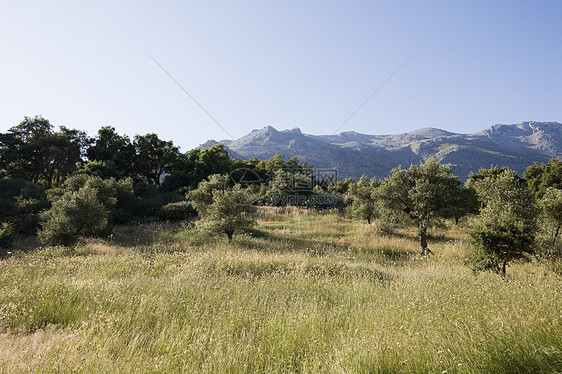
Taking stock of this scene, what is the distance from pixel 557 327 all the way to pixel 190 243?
15356 millimetres

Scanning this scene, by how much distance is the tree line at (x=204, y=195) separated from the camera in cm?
1214

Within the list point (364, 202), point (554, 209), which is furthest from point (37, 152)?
point (554, 209)

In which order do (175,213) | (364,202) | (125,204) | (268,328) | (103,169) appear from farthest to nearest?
(103,169)
(175,213)
(125,204)
(364,202)
(268,328)

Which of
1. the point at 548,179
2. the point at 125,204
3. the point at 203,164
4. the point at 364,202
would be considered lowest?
the point at 125,204

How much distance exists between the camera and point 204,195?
24.2 m

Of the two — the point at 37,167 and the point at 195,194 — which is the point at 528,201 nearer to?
the point at 195,194

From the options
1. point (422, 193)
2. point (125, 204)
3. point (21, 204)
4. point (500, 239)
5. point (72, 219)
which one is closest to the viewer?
point (500, 239)

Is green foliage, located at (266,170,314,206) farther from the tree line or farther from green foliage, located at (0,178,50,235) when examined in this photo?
green foliage, located at (0,178,50,235)

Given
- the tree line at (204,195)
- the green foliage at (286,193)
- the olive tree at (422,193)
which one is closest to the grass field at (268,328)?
the tree line at (204,195)

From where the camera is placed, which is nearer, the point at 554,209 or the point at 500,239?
the point at 500,239

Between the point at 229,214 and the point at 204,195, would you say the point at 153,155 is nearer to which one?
the point at 204,195

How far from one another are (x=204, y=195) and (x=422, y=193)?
707 inches

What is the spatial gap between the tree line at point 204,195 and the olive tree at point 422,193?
65 millimetres

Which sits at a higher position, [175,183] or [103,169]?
[103,169]
